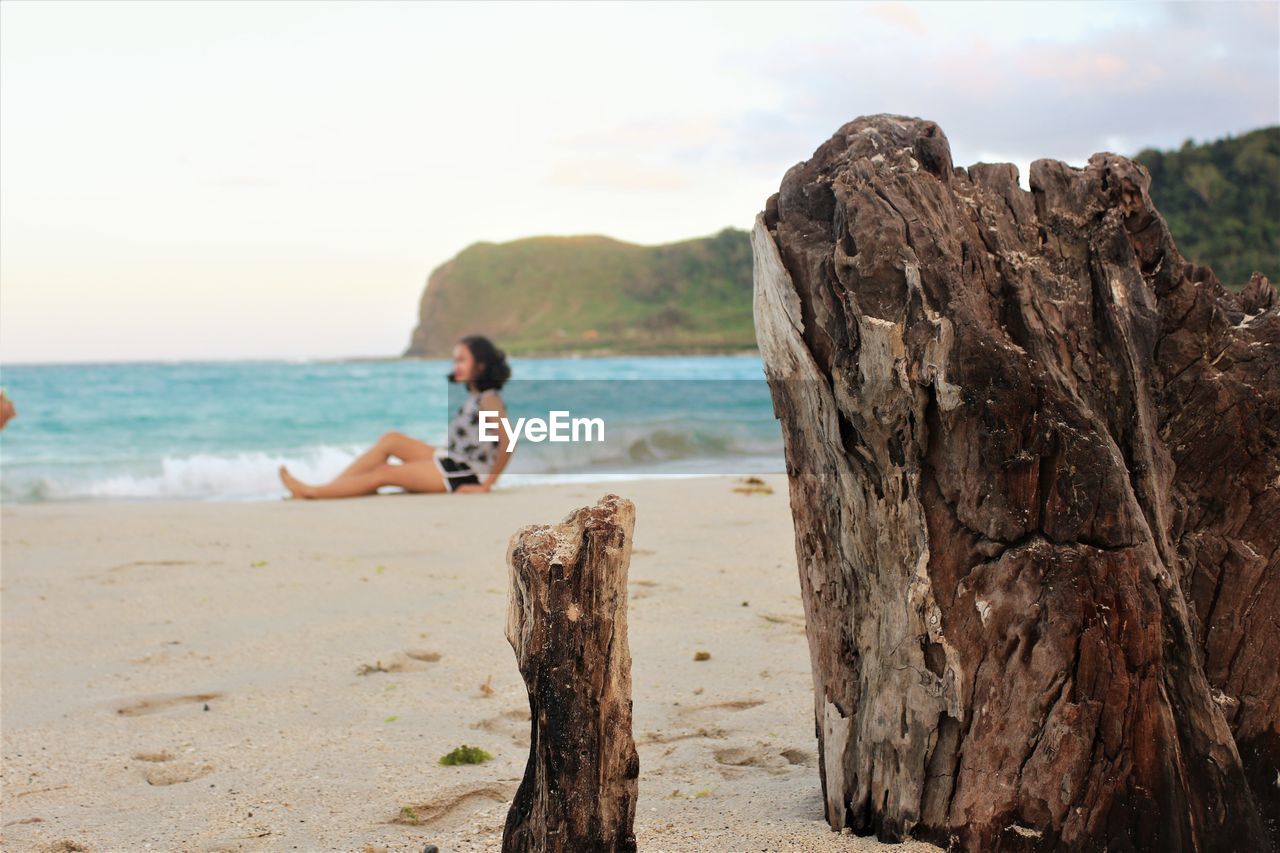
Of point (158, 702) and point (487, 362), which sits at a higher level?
point (487, 362)

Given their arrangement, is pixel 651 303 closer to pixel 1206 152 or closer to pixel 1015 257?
pixel 1206 152

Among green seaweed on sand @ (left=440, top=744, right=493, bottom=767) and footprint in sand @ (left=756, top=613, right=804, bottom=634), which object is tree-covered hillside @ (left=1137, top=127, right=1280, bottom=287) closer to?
footprint in sand @ (left=756, top=613, right=804, bottom=634)

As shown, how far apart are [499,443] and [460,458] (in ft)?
1.27

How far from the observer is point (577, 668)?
2031mm

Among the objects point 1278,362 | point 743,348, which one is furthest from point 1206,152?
point 1278,362

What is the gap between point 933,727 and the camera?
237 cm

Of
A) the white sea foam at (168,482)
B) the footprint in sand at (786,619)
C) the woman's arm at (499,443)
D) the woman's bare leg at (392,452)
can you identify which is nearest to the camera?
the footprint in sand at (786,619)

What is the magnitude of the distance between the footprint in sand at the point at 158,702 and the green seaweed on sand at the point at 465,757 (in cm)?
119

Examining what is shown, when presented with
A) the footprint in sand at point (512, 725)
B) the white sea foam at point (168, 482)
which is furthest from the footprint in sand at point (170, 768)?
Result: the white sea foam at point (168, 482)

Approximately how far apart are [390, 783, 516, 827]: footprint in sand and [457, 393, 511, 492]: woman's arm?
22.8 ft

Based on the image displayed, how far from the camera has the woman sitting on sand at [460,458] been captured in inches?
389

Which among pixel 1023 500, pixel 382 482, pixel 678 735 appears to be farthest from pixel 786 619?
pixel 382 482

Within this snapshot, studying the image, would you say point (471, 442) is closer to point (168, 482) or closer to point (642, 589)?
point (642, 589)

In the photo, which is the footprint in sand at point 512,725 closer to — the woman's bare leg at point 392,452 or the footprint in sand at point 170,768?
the footprint in sand at point 170,768
